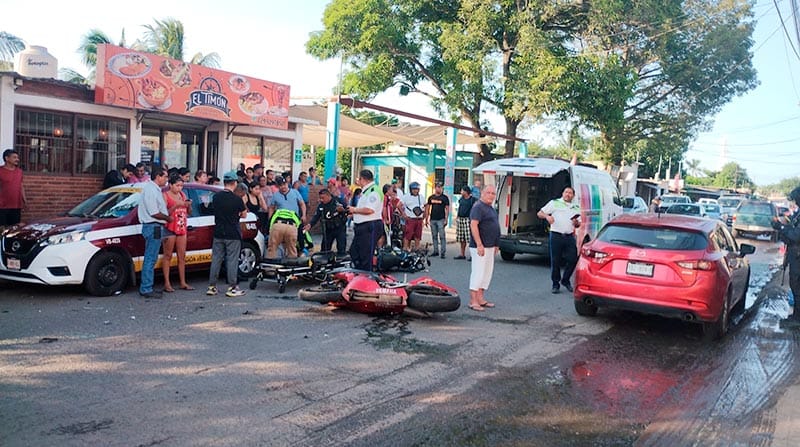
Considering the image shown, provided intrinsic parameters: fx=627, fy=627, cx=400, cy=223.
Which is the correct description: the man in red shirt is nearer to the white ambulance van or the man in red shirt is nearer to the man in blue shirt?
the man in blue shirt

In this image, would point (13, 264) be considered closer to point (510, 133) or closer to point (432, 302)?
point (432, 302)

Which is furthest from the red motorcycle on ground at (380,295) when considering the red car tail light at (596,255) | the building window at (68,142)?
the building window at (68,142)

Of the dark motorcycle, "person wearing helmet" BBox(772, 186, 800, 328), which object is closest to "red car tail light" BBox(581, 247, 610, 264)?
"person wearing helmet" BBox(772, 186, 800, 328)

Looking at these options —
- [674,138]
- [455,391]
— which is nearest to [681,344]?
[455,391]

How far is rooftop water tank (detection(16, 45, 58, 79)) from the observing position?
11656mm

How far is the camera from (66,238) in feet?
26.8

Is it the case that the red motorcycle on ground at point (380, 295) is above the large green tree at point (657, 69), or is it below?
below

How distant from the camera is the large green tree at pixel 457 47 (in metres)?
21.0

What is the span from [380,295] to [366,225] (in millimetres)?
1915

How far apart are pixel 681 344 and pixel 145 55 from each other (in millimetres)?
11276

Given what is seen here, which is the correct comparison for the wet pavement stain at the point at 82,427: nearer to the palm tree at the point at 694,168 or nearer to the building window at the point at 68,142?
the building window at the point at 68,142

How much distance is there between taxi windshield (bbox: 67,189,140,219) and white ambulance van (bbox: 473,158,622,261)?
7.37m

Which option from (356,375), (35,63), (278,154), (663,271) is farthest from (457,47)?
(356,375)

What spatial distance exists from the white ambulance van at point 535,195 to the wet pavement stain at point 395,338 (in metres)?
6.48
